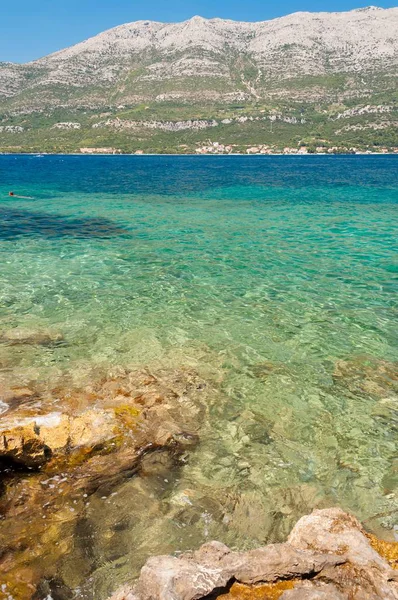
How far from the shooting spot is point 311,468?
7.32 meters

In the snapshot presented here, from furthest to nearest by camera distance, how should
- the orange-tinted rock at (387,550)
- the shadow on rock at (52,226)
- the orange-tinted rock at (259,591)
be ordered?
the shadow on rock at (52,226)
the orange-tinted rock at (387,550)
the orange-tinted rock at (259,591)

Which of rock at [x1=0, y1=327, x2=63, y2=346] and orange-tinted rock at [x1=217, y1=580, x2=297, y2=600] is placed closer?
orange-tinted rock at [x1=217, y1=580, x2=297, y2=600]

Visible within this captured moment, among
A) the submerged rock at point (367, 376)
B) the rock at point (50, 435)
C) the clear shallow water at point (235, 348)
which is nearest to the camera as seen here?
the clear shallow water at point (235, 348)

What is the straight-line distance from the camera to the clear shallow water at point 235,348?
6.28 m

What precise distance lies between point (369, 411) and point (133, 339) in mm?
6857

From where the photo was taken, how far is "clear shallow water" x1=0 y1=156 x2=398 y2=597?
6.28 metres

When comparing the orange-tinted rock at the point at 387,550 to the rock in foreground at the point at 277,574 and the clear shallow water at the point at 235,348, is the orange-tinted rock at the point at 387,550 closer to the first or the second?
the rock in foreground at the point at 277,574

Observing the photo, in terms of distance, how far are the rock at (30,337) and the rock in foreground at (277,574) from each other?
9.19 metres

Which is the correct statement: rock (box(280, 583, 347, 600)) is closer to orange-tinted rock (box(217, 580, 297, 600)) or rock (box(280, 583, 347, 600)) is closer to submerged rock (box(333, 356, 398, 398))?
orange-tinted rock (box(217, 580, 297, 600))

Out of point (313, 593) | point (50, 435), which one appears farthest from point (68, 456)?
point (313, 593)

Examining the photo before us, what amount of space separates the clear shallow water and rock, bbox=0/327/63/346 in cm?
36

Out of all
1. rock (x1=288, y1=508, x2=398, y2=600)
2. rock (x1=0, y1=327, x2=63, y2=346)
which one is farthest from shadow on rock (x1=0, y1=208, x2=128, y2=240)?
rock (x1=288, y1=508, x2=398, y2=600)

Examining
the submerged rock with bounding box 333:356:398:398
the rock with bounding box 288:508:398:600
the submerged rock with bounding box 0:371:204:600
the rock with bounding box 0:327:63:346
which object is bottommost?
the submerged rock with bounding box 333:356:398:398

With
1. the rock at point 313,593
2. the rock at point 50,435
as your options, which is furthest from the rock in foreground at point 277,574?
the rock at point 50,435
